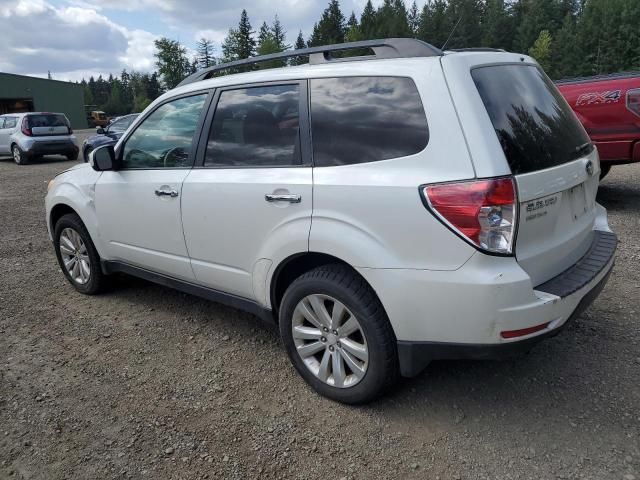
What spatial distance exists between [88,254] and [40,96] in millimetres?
58485

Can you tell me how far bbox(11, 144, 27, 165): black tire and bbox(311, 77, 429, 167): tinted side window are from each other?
16.7 m

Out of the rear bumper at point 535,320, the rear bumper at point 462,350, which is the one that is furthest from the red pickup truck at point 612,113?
the rear bumper at point 462,350

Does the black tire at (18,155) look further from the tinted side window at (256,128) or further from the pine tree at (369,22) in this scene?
the pine tree at (369,22)

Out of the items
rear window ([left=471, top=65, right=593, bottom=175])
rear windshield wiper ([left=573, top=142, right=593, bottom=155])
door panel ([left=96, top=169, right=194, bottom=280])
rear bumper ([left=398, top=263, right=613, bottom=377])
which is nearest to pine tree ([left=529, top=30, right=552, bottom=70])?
rear windshield wiper ([left=573, top=142, right=593, bottom=155])

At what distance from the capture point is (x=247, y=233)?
3.05 meters

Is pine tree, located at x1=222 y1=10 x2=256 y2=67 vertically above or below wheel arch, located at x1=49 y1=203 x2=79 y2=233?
above

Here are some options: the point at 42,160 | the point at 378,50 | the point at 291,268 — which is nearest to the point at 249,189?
the point at 291,268

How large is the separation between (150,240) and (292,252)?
144 centimetres

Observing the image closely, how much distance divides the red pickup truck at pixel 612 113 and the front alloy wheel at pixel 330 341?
17.8 feet

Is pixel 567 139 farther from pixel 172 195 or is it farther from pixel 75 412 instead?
pixel 75 412

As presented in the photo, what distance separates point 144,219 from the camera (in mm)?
3744

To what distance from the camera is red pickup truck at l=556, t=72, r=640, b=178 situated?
6406 mm

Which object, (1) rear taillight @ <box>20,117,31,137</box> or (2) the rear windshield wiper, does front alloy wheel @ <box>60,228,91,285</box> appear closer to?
(2) the rear windshield wiper

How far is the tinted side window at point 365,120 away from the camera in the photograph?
98.1 inches
